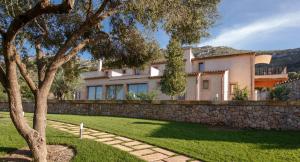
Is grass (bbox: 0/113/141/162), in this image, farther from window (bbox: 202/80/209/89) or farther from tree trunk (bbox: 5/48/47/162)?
window (bbox: 202/80/209/89)

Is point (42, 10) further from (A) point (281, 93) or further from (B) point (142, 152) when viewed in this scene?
(A) point (281, 93)

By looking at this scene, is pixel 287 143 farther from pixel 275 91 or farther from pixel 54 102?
pixel 54 102

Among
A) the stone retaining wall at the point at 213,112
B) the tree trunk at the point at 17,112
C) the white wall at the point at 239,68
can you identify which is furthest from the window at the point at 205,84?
the tree trunk at the point at 17,112

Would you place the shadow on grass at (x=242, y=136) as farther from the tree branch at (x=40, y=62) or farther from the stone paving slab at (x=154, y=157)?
the tree branch at (x=40, y=62)

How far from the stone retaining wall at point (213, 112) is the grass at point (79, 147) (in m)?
7.43

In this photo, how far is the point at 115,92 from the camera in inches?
1499

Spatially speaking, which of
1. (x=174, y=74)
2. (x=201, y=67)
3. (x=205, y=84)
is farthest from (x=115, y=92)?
(x=174, y=74)

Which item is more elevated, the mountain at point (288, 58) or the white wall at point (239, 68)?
the mountain at point (288, 58)

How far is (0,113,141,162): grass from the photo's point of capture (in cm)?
869

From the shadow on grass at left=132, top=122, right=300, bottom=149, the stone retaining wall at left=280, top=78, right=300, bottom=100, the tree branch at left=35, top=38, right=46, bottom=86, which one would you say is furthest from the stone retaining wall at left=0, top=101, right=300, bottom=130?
the tree branch at left=35, top=38, right=46, bottom=86

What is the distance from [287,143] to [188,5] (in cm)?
605

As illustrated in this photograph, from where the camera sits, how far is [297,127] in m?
13.3

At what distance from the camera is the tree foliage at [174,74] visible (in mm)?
27469

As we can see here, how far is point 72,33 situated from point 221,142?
21.1 feet
